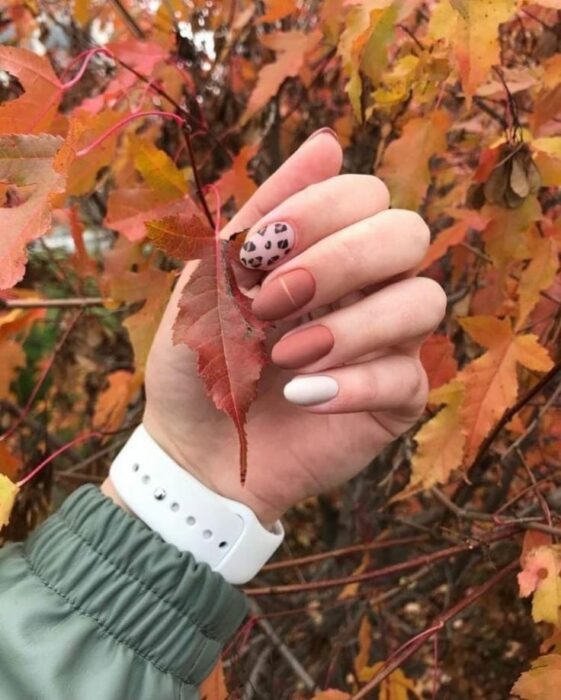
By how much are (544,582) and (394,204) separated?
16.0 inches

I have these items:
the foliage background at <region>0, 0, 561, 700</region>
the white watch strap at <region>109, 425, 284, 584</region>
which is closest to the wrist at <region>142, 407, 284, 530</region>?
the white watch strap at <region>109, 425, 284, 584</region>

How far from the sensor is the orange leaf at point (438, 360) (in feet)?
2.83

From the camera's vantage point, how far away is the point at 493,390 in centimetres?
73

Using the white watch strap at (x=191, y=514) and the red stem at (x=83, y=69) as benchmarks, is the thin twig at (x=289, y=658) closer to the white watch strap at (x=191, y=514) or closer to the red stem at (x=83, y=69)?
the white watch strap at (x=191, y=514)

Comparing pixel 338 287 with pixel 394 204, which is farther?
pixel 394 204

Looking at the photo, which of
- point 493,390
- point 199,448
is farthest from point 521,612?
point 199,448

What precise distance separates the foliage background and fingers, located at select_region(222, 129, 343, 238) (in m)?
0.08

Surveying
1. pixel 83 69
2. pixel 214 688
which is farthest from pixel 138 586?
pixel 83 69

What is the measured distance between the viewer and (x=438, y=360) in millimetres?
867

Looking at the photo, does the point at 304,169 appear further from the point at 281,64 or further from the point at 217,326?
the point at 281,64

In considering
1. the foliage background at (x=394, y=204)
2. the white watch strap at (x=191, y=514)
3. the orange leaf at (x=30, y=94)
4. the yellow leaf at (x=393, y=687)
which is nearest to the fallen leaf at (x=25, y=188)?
the foliage background at (x=394, y=204)

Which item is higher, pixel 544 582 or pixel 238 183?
pixel 238 183

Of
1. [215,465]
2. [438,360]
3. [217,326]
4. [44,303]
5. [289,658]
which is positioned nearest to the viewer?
[217,326]

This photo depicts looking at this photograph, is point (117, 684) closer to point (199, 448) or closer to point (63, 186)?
Result: point (199, 448)
